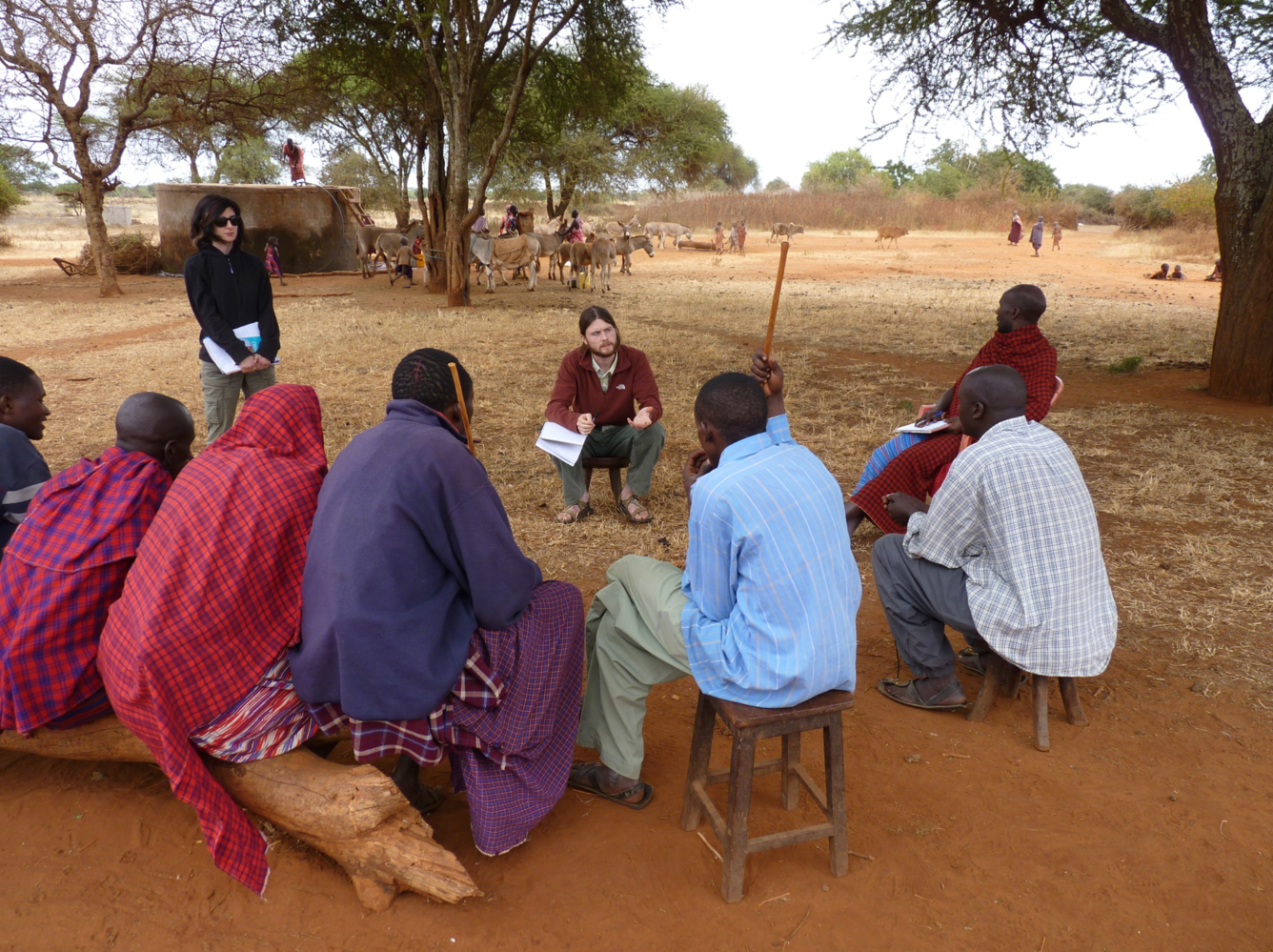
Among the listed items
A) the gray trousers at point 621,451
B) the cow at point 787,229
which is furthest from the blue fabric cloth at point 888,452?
the cow at point 787,229

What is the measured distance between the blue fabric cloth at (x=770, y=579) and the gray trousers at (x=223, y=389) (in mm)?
3893

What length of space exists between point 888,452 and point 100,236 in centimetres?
1580

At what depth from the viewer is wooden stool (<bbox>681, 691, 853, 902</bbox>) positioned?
215 cm

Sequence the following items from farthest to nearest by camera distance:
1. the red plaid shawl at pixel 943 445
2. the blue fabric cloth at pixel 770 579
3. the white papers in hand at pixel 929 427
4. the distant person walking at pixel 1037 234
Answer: the distant person walking at pixel 1037 234 < the white papers in hand at pixel 929 427 < the red plaid shawl at pixel 943 445 < the blue fabric cloth at pixel 770 579

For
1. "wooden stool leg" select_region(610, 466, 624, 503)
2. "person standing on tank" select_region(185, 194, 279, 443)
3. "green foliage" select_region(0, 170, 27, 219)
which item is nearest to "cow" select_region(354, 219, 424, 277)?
"green foliage" select_region(0, 170, 27, 219)

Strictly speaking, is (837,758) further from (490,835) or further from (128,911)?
(128,911)

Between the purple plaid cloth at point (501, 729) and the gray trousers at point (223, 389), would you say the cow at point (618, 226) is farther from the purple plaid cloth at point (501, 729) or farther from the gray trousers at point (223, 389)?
the purple plaid cloth at point (501, 729)

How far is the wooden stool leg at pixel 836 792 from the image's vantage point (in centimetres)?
225

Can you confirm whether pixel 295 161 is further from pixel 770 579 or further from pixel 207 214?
pixel 770 579

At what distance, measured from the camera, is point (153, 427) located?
247 centimetres

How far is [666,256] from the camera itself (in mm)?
27812

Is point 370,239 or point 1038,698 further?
point 370,239

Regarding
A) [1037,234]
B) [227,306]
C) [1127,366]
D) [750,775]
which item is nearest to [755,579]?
[750,775]

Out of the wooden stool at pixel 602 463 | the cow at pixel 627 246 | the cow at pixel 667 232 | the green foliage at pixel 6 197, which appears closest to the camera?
the wooden stool at pixel 602 463
